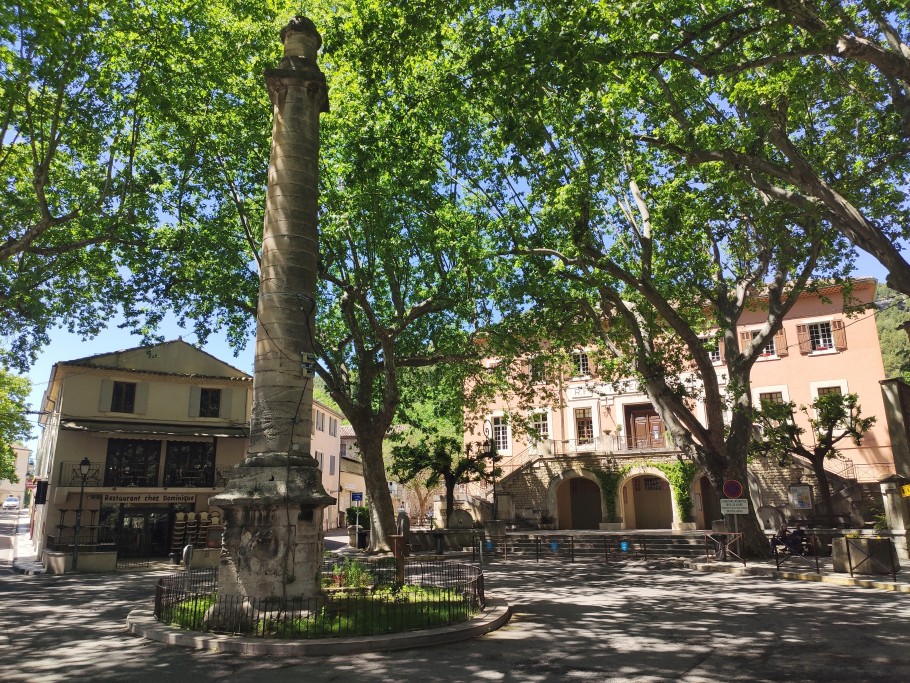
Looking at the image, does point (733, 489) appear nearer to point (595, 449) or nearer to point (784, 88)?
point (784, 88)

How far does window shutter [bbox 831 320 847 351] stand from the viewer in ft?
110

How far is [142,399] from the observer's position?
30.1 metres

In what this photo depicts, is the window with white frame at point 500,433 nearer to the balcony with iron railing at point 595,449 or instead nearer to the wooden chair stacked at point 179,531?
the balcony with iron railing at point 595,449

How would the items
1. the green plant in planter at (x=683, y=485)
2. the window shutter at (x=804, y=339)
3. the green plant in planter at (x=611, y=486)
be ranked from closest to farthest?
1. the green plant in planter at (x=683, y=485)
2. the window shutter at (x=804, y=339)
3. the green plant in planter at (x=611, y=486)

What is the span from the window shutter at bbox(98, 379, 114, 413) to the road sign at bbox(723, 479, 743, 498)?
26151 mm

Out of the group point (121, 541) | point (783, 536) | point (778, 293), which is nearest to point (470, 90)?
point (778, 293)

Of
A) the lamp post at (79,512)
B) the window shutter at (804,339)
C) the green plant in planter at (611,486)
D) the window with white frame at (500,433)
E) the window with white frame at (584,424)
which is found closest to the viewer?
the lamp post at (79,512)

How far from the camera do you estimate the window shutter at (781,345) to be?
3484 centimetres

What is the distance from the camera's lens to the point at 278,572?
34.5 ft

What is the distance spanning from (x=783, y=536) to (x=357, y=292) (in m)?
17.1

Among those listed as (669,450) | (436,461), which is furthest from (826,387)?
(436,461)

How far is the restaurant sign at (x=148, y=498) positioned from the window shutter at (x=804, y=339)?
1265 inches

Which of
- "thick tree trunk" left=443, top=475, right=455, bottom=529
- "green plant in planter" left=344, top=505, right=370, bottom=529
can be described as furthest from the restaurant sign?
"green plant in planter" left=344, top=505, right=370, bottom=529

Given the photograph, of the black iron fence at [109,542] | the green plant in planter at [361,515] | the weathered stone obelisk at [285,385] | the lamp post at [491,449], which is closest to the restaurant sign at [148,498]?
the black iron fence at [109,542]
